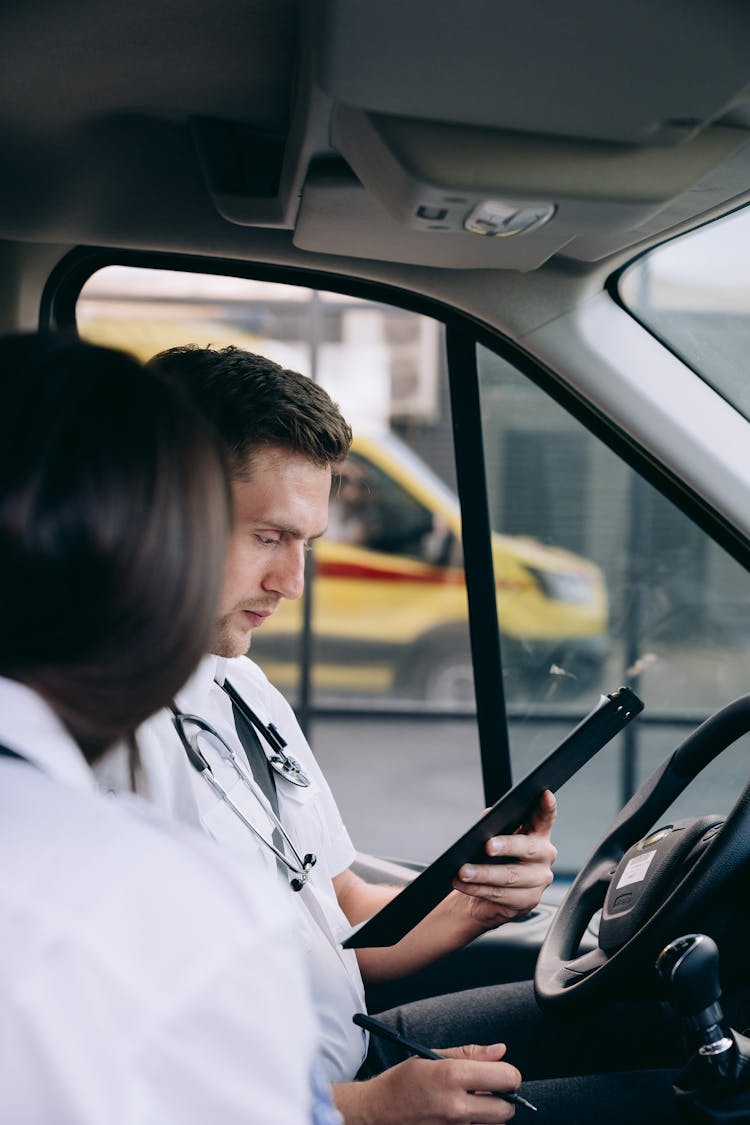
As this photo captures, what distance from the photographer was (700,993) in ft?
3.45

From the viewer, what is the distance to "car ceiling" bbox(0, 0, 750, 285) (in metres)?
1.01

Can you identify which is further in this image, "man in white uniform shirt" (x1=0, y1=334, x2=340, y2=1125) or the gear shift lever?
the gear shift lever

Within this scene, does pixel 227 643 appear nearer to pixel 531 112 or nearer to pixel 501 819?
pixel 501 819

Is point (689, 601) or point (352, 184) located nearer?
point (352, 184)

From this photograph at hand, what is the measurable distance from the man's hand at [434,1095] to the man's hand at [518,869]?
0.77 ft

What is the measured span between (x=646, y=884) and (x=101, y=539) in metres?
0.90

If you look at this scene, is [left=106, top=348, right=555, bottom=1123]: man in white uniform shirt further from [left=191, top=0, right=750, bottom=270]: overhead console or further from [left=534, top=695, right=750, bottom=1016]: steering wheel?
[left=191, top=0, right=750, bottom=270]: overhead console

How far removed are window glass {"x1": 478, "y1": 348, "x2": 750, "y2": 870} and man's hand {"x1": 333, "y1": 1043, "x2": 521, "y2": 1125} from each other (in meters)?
0.71

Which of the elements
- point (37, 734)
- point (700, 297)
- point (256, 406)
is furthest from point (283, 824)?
point (700, 297)

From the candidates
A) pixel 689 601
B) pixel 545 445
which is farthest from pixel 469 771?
pixel 545 445

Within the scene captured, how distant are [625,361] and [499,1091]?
3.41 feet

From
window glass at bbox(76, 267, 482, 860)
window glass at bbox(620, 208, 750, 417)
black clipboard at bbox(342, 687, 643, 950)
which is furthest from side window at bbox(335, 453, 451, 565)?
black clipboard at bbox(342, 687, 643, 950)

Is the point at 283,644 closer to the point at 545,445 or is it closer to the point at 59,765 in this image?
the point at 545,445

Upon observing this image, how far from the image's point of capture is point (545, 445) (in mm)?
2844
